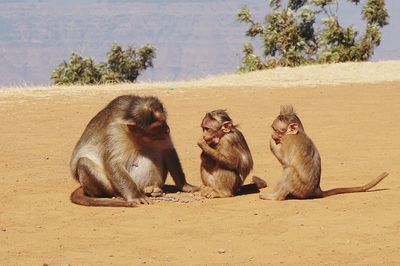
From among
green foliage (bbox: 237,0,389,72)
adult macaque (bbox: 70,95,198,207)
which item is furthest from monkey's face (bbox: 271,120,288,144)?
green foliage (bbox: 237,0,389,72)

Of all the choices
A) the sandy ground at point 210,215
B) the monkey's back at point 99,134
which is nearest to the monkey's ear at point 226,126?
the sandy ground at point 210,215

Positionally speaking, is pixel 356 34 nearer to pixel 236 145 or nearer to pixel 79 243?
pixel 236 145

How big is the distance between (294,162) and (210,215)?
3.70 ft

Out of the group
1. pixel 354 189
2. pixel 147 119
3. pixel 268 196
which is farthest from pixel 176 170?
pixel 354 189

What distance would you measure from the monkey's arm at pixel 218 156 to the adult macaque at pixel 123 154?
1.54ft

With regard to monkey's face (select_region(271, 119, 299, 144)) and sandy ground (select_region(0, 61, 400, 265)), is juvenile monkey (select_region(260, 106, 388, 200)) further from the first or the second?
sandy ground (select_region(0, 61, 400, 265))

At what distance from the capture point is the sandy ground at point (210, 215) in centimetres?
809

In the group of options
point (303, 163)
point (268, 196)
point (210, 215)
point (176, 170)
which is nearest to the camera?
point (210, 215)

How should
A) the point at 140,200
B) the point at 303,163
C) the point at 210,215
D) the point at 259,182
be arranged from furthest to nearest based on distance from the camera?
the point at 259,182 < the point at 140,200 < the point at 303,163 < the point at 210,215

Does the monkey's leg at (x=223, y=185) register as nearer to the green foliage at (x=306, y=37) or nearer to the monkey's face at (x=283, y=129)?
the monkey's face at (x=283, y=129)

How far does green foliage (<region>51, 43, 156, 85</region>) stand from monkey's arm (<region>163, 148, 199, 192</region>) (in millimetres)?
33430

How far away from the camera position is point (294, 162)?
1013cm

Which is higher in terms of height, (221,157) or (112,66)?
(221,157)

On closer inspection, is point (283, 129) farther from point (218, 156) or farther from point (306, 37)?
point (306, 37)
